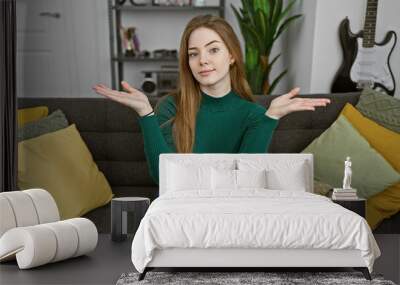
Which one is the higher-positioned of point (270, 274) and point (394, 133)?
point (394, 133)

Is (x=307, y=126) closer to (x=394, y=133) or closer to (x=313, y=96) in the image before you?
(x=313, y=96)

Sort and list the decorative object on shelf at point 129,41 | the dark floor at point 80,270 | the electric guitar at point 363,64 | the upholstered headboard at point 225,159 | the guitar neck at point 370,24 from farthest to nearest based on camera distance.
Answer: the decorative object on shelf at point 129,41, the electric guitar at point 363,64, the guitar neck at point 370,24, the upholstered headboard at point 225,159, the dark floor at point 80,270

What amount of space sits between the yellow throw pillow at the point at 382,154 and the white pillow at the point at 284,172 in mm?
659

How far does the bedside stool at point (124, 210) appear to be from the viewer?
4.28 meters

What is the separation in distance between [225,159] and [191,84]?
0.70 m

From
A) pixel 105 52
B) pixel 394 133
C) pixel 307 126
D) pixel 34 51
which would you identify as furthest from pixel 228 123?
pixel 105 52

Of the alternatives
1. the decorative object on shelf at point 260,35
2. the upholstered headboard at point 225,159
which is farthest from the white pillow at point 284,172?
the decorative object on shelf at point 260,35

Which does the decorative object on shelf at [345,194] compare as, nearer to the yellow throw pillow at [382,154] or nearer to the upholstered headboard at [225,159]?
the upholstered headboard at [225,159]

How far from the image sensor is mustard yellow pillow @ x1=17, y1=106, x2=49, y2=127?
5045 mm

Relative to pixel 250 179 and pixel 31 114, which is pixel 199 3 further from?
pixel 250 179

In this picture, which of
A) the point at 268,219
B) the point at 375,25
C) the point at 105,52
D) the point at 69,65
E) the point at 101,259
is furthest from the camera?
the point at 105,52

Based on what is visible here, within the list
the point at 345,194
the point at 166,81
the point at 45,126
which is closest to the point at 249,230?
the point at 345,194

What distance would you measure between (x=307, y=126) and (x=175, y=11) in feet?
8.79

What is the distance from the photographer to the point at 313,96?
5.08 meters
